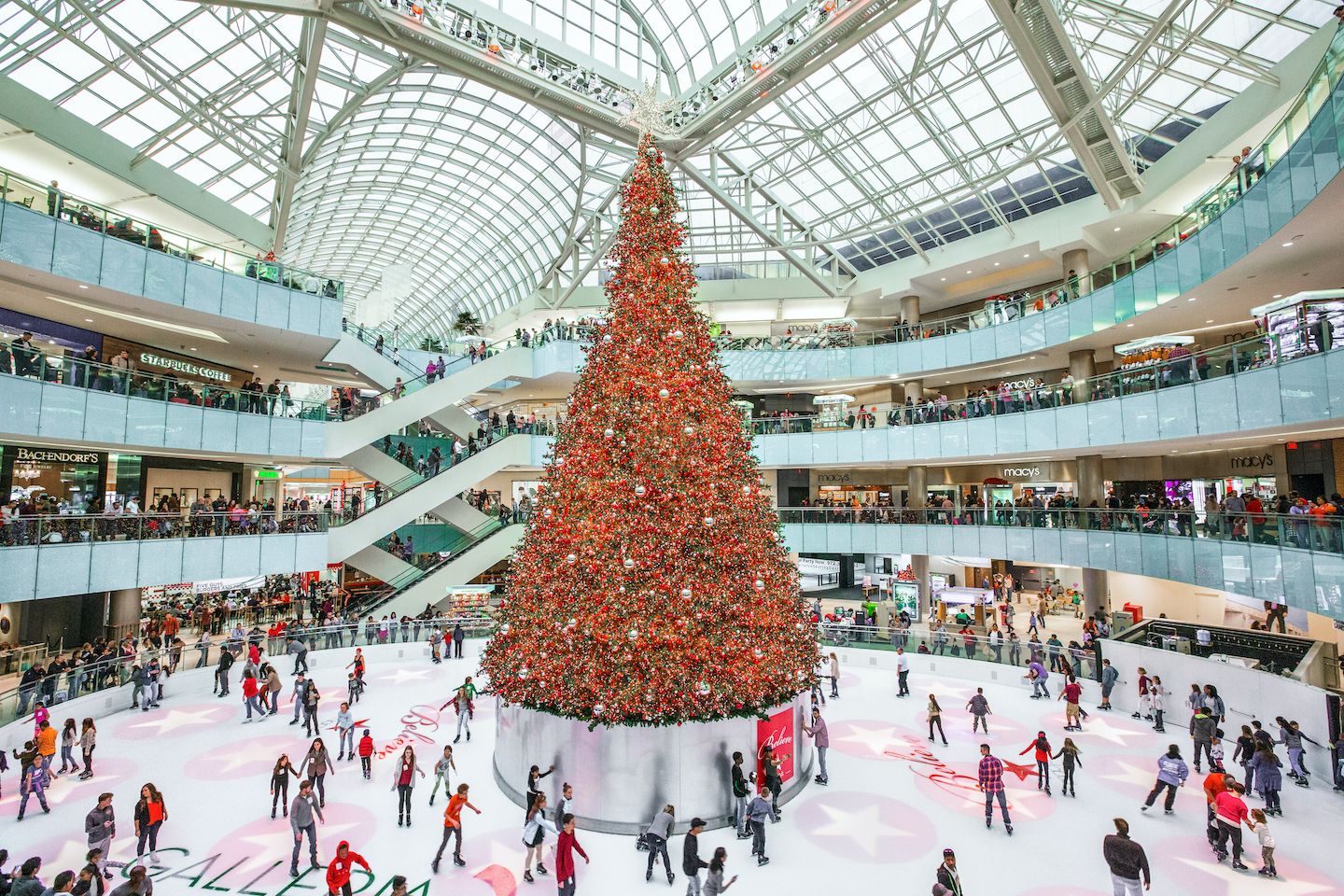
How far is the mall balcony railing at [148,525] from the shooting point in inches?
634

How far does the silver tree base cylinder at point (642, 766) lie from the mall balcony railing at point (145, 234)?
56.1 feet

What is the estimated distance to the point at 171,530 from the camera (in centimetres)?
1923

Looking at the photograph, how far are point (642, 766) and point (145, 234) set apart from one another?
63.8 feet

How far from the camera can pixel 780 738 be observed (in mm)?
11461

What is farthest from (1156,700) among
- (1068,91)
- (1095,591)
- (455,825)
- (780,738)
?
(1068,91)

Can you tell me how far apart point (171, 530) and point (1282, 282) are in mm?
29367

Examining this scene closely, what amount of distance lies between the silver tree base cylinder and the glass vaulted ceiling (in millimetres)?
18780

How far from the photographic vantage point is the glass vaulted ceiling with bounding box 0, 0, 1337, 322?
19266 mm

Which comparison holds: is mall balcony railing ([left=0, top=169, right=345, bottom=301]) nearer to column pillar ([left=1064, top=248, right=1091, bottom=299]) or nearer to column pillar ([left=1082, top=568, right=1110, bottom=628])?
column pillar ([left=1064, top=248, right=1091, bottom=299])

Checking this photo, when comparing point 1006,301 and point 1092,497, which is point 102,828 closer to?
point 1092,497

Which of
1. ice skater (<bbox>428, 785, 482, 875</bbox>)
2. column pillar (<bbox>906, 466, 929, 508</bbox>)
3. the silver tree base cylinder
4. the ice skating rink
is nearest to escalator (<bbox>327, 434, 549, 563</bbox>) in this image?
the ice skating rink

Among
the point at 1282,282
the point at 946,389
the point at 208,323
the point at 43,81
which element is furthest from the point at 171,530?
the point at 946,389

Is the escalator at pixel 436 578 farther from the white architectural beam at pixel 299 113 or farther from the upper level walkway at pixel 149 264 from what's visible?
the white architectural beam at pixel 299 113

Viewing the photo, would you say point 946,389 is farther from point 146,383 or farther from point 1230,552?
point 146,383
